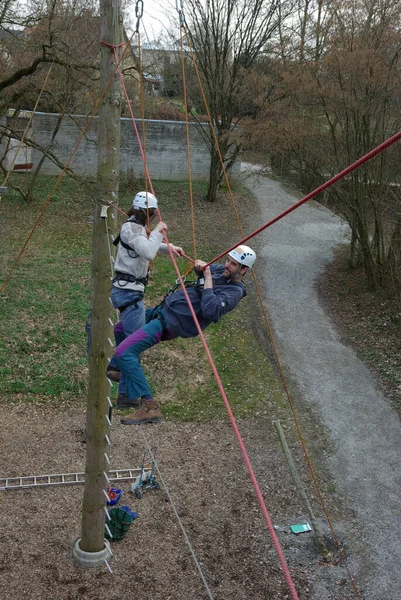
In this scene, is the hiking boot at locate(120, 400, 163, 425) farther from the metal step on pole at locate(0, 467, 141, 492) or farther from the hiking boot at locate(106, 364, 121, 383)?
the metal step on pole at locate(0, 467, 141, 492)

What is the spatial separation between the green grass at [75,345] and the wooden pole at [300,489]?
0.95 meters

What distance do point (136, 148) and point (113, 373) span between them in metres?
19.4

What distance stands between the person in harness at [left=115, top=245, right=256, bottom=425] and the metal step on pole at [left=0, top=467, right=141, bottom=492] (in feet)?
8.89

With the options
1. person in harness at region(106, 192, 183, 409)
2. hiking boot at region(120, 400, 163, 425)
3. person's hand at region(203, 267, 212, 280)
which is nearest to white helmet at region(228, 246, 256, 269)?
person's hand at region(203, 267, 212, 280)

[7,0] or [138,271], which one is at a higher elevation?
[7,0]

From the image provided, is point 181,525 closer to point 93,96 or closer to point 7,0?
point 7,0

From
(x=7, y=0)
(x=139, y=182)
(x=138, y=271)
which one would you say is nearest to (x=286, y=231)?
(x=139, y=182)

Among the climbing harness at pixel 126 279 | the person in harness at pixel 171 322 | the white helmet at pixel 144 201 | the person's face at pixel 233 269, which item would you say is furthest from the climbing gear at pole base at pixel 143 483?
the white helmet at pixel 144 201

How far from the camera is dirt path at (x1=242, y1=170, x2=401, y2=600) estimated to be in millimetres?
7676

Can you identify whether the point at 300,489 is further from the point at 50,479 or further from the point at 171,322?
the point at 171,322

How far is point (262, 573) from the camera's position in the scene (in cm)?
701

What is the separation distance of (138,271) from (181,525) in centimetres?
327

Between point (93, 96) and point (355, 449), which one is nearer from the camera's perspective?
point (355, 449)

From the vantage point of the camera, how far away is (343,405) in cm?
1121
